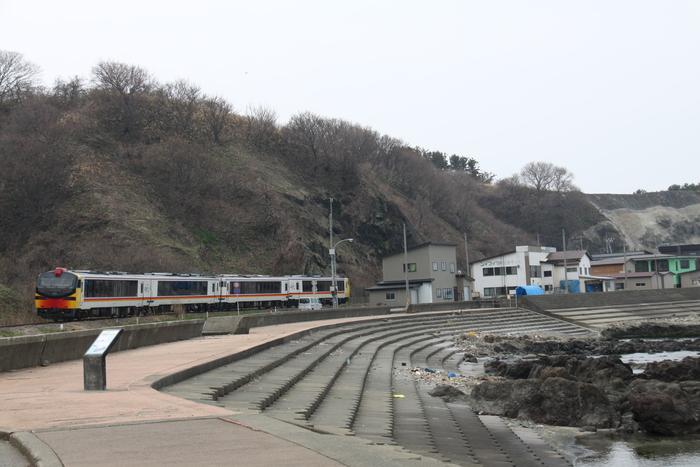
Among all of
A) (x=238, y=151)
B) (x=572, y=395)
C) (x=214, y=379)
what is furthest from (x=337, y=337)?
(x=238, y=151)

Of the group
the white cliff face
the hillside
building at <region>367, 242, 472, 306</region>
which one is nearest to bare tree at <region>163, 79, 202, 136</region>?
the hillside

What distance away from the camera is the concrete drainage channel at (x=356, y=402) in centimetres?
980

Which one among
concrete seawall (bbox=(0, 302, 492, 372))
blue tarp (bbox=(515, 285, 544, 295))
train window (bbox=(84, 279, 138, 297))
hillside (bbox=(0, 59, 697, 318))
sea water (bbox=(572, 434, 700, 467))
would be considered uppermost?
hillside (bbox=(0, 59, 697, 318))

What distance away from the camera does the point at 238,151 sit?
7862 cm

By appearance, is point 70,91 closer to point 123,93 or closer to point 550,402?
point 123,93

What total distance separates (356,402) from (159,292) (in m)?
29.7

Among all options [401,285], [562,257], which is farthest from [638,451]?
[562,257]

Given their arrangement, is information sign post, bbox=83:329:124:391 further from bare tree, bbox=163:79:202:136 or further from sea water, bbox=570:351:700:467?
bare tree, bbox=163:79:202:136

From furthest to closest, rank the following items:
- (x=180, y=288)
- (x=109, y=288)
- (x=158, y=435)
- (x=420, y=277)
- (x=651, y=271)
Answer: (x=651, y=271), (x=420, y=277), (x=180, y=288), (x=109, y=288), (x=158, y=435)

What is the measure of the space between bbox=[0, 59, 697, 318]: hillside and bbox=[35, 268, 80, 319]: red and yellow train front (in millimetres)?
4714

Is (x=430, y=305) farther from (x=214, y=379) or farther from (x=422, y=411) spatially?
(x=214, y=379)

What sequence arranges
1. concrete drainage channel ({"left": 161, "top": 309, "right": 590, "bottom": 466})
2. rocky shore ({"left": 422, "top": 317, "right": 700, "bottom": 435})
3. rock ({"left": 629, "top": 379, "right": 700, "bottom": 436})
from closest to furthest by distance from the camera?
concrete drainage channel ({"left": 161, "top": 309, "right": 590, "bottom": 466}) < rock ({"left": 629, "top": 379, "right": 700, "bottom": 436}) < rocky shore ({"left": 422, "top": 317, "right": 700, "bottom": 435})

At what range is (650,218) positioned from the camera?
511 ft

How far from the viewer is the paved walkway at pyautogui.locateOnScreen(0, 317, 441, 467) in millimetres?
5758
